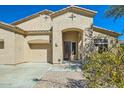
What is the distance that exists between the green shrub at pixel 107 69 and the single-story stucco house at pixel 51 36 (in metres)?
12.3

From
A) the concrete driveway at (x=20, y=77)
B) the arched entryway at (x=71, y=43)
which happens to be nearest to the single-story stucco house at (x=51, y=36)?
the arched entryway at (x=71, y=43)

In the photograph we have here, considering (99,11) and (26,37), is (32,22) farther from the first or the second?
(99,11)

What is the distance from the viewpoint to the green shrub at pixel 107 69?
6.80m

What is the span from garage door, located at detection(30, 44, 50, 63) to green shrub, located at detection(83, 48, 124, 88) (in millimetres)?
18896

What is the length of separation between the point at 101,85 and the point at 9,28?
56.1 ft

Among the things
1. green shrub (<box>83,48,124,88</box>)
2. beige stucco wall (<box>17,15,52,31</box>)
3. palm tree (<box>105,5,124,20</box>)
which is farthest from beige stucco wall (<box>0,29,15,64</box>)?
green shrub (<box>83,48,124,88</box>)

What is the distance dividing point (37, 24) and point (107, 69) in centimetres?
2300

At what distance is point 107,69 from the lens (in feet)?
23.0

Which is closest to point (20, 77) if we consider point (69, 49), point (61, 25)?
point (61, 25)

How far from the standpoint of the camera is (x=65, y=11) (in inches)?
937

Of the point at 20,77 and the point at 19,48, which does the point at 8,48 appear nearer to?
the point at 19,48
